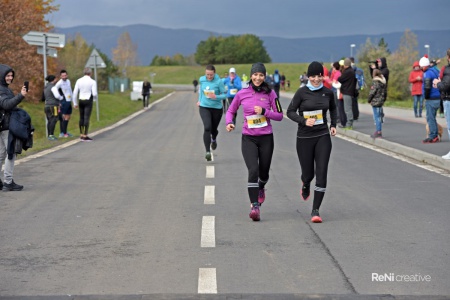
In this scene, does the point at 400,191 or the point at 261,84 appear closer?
the point at 261,84

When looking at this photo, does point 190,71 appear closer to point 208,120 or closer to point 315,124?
point 208,120

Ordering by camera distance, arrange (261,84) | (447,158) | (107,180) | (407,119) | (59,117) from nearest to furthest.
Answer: (261,84), (107,180), (447,158), (59,117), (407,119)

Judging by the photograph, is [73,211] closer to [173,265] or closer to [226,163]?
[173,265]

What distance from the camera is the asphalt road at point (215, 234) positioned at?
20.1ft

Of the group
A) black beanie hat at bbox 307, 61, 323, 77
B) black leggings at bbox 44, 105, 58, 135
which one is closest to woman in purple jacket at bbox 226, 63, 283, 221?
black beanie hat at bbox 307, 61, 323, 77

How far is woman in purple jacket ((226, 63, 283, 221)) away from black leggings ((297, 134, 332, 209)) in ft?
1.28

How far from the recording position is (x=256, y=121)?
930 cm

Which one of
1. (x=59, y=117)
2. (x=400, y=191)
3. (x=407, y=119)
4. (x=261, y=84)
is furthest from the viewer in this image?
(x=407, y=119)

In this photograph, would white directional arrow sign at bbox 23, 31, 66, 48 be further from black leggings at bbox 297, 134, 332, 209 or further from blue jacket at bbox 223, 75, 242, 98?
black leggings at bbox 297, 134, 332, 209

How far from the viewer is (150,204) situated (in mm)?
10180

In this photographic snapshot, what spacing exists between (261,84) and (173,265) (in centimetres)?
321

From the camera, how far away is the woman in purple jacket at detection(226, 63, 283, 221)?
363 inches

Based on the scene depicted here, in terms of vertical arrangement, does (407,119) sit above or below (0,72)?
below

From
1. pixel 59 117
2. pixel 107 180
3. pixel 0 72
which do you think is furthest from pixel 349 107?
pixel 0 72
